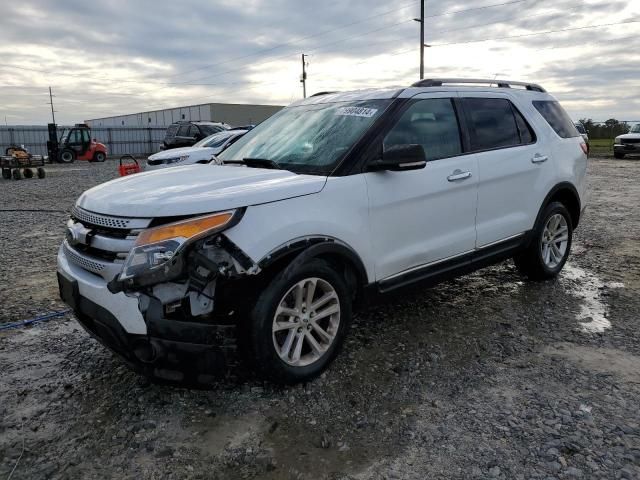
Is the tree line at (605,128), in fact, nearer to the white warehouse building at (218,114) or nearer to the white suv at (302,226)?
the white warehouse building at (218,114)

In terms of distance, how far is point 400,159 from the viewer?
3299 mm

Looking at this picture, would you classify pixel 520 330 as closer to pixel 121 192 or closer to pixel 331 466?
pixel 331 466

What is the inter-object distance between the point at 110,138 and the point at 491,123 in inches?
1442

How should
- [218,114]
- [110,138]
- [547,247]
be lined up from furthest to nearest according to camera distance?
[218,114] < [110,138] < [547,247]

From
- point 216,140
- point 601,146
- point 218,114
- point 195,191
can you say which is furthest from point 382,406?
point 218,114

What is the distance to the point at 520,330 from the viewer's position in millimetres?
4109

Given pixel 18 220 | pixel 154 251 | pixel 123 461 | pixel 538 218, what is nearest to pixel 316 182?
pixel 154 251

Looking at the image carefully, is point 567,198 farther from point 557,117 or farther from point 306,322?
point 306,322

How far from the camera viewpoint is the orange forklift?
2726cm

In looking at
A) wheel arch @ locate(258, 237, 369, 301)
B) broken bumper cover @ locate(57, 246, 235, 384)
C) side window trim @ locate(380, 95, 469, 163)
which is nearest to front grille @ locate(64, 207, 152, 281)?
broken bumper cover @ locate(57, 246, 235, 384)

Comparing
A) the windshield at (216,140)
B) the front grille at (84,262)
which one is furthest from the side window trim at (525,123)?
the windshield at (216,140)

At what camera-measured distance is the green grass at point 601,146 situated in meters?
28.3

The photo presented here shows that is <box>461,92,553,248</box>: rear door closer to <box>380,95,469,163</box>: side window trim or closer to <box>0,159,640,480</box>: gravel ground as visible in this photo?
<box>380,95,469,163</box>: side window trim

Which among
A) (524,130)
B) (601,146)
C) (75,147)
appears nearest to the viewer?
(524,130)
